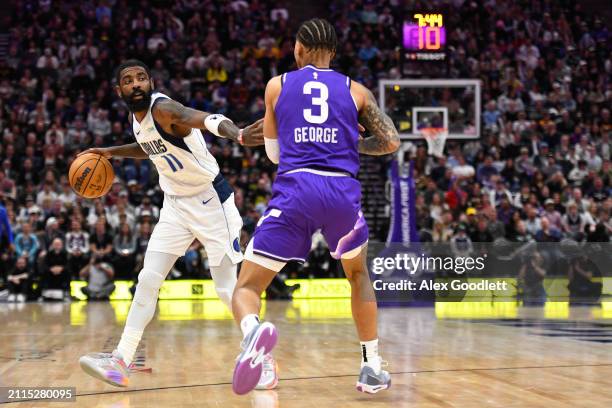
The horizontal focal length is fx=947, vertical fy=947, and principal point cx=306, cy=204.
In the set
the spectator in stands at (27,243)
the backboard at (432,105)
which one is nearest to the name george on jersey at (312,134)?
the backboard at (432,105)

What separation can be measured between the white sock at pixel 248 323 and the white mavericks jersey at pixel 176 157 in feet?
5.49

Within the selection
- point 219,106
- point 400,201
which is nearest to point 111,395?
point 400,201

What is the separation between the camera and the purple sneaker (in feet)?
14.5

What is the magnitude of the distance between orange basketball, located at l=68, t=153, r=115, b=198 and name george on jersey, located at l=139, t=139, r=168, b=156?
0.65 meters

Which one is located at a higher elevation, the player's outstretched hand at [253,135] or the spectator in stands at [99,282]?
the player's outstretched hand at [253,135]

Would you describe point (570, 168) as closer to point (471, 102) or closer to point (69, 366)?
point (471, 102)

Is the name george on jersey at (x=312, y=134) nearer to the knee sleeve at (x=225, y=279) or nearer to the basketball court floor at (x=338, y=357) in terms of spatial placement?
the basketball court floor at (x=338, y=357)

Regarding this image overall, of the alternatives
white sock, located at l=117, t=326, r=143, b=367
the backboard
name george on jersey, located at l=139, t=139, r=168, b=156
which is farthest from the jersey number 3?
the backboard

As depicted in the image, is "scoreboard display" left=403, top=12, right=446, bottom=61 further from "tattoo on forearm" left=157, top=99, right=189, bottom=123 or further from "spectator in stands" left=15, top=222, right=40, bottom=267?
"tattoo on forearm" left=157, top=99, right=189, bottom=123

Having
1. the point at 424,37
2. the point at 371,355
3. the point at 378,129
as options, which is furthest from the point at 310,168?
the point at 424,37

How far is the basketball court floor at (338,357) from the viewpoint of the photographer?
5328mm

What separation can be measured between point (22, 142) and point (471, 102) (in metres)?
8.32

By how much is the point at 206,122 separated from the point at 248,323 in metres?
1.31

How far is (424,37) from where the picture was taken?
50.0 ft
